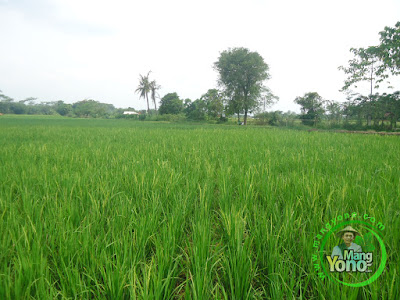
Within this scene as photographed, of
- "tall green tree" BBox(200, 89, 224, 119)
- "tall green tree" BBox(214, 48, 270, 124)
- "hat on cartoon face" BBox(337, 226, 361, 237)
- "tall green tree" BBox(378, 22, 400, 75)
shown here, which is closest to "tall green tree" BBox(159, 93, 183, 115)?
"tall green tree" BBox(200, 89, 224, 119)

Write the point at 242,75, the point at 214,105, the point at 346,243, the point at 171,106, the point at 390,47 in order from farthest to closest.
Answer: the point at 171,106, the point at 214,105, the point at 242,75, the point at 390,47, the point at 346,243

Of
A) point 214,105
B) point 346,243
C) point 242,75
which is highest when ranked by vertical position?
point 242,75

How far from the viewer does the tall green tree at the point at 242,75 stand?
27.4 meters

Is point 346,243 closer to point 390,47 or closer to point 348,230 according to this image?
point 348,230

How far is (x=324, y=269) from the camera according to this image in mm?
840

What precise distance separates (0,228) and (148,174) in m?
1.19

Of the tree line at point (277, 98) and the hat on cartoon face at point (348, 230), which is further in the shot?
the tree line at point (277, 98)

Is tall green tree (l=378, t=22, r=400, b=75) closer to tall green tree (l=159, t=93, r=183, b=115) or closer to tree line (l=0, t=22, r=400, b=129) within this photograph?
tree line (l=0, t=22, r=400, b=129)

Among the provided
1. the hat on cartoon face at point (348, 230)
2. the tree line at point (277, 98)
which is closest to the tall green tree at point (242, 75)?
the tree line at point (277, 98)

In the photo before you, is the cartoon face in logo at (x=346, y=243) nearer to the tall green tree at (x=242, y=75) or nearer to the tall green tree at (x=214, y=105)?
the tall green tree at (x=242, y=75)

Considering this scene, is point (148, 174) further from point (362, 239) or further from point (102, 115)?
point (102, 115)

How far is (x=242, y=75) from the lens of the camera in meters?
27.6

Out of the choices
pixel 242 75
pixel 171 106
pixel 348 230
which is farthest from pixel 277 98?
pixel 348 230

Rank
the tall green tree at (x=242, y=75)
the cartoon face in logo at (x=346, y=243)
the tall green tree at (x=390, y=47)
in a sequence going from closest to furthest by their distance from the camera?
the cartoon face in logo at (x=346, y=243), the tall green tree at (x=390, y=47), the tall green tree at (x=242, y=75)
